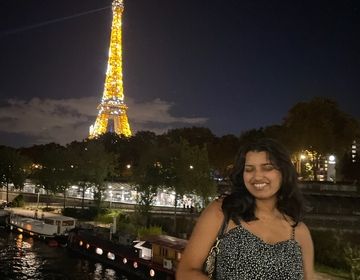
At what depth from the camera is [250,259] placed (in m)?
2.90

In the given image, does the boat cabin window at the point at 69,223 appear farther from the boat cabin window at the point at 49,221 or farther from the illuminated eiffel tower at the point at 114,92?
the illuminated eiffel tower at the point at 114,92

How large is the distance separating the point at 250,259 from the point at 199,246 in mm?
335

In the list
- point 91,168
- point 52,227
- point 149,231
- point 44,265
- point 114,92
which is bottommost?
point 44,265

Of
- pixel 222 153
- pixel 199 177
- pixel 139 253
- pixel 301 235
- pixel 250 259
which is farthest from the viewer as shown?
pixel 222 153

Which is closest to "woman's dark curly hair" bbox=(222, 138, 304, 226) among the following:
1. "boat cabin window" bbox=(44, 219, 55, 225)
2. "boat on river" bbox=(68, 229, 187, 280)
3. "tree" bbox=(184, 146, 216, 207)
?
"boat on river" bbox=(68, 229, 187, 280)

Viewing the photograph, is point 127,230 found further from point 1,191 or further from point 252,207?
point 1,191

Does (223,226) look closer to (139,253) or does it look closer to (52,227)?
(139,253)

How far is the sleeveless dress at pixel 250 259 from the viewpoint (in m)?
2.91

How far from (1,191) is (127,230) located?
37.9 meters

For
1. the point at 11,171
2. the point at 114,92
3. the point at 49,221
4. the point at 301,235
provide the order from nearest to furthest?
the point at 301,235
the point at 49,221
the point at 11,171
the point at 114,92

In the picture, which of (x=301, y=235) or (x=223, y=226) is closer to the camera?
(x=223, y=226)

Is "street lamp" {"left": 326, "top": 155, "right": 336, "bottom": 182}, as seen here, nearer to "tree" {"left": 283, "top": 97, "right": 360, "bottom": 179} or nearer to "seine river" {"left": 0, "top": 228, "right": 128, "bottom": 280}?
"tree" {"left": 283, "top": 97, "right": 360, "bottom": 179}

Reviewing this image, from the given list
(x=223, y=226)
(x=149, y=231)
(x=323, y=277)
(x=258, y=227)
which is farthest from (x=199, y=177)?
(x=223, y=226)

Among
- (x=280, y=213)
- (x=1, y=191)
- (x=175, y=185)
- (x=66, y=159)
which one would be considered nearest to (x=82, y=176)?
(x=66, y=159)
